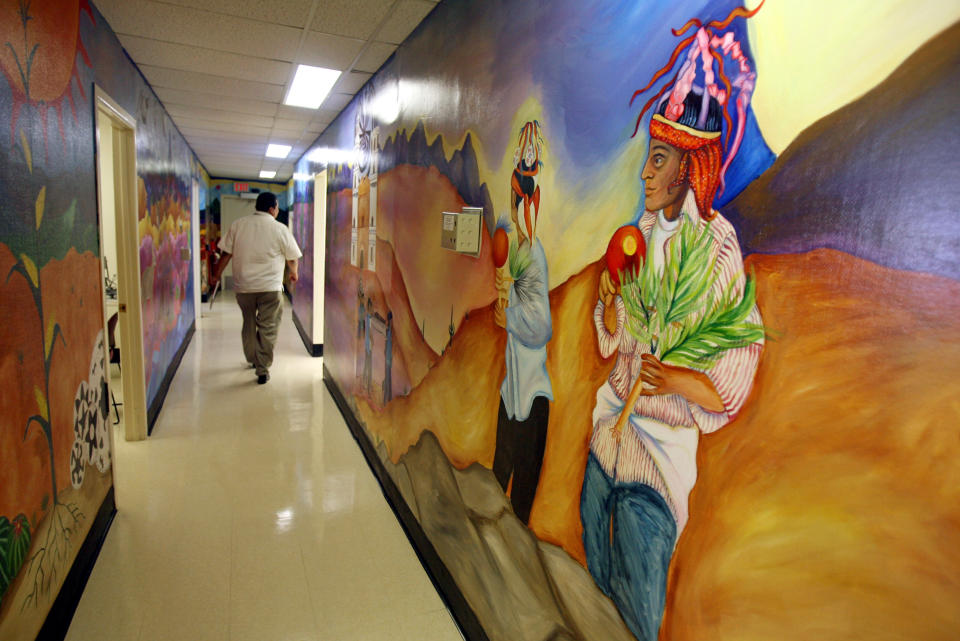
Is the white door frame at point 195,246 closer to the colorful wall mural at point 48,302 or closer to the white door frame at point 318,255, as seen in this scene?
the white door frame at point 318,255

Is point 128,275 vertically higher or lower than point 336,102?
lower

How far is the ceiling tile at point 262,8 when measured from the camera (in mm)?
2486

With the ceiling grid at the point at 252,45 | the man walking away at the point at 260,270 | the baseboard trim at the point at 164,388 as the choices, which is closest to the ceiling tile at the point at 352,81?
the ceiling grid at the point at 252,45

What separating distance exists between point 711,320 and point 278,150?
7.24m

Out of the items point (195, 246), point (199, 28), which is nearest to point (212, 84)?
point (199, 28)

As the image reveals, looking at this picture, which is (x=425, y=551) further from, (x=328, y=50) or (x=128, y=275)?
(x=328, y=50)

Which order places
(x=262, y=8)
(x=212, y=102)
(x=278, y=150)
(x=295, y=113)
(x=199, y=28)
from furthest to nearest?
(x=278, y=150) < (x=295, y=113) < (x=212, y=102) < (x=199, y=28) < (x=262, y=8)

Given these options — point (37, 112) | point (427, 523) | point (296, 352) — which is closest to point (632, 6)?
point (37, 112)

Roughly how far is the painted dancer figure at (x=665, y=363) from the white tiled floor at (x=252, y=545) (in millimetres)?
1250

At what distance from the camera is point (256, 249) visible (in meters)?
5.11

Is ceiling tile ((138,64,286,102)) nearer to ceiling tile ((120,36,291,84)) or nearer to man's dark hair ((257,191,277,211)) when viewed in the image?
ceiling tile ((120,36,291,84))

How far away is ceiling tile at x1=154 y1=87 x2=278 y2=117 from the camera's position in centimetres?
429

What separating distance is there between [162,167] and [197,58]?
5.94 feet

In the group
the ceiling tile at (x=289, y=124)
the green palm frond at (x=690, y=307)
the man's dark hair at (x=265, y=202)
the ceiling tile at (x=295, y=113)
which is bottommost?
the green palm frond at (x=690, y=307)
